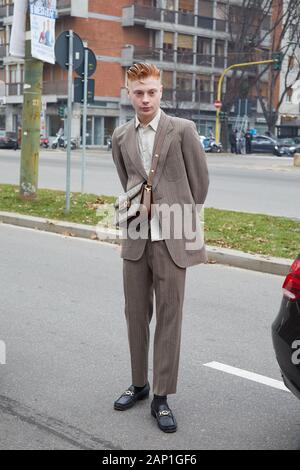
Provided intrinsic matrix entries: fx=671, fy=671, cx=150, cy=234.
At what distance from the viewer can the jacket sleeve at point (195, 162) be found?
3615 mm

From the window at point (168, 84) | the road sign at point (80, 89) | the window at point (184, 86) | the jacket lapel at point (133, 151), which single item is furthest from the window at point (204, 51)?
the jacket lapel at point (133, 151)

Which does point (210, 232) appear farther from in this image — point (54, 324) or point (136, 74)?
point (136, 74)

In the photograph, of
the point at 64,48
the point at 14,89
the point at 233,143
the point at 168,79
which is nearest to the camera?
the point at 64,48

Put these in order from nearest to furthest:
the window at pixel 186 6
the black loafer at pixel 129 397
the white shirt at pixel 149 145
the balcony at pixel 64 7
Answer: the white shirt at pixel 149 145 < the black loafer at pixel 129 397 < the balcony at pixel 64 7 < the window at pixel 186 6

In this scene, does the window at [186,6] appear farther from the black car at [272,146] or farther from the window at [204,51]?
the black car at [272,146]

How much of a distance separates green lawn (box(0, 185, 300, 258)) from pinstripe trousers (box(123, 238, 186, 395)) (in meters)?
4.08

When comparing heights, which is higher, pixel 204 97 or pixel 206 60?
pixel 206 60

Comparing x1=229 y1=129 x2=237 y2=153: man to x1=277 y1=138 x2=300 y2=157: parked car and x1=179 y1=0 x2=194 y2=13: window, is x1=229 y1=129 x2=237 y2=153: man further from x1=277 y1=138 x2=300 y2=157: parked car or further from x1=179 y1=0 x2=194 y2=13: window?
x1=179 y1=0 x2=194 y2=13: window

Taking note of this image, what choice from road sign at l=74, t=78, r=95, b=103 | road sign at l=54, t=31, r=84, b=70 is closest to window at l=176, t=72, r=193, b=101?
road sign at l=74, t=78, r=95, b=103

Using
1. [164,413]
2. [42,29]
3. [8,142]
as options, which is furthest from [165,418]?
[8,142]

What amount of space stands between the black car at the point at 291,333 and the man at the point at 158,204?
64 centimetres

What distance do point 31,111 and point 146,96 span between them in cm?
862

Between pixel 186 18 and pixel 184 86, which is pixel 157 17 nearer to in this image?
pixel 186 18

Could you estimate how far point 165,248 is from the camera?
366 cm
